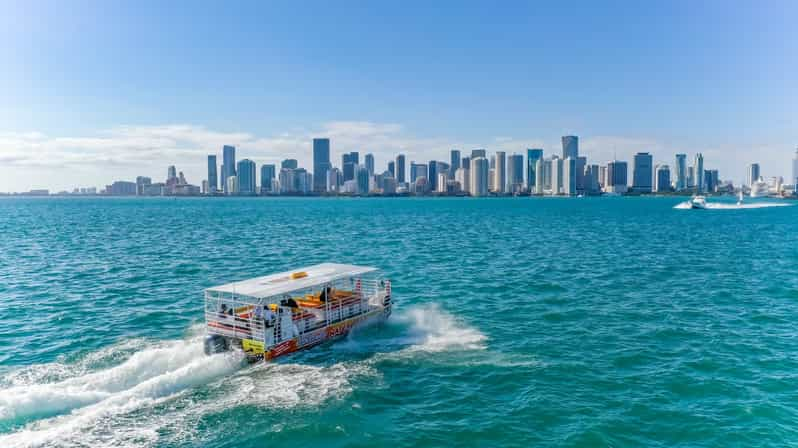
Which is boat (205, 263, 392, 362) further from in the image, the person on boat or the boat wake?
the boat wake

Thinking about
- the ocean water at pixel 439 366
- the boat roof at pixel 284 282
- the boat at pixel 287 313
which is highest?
the boat roof at pixel 284 282

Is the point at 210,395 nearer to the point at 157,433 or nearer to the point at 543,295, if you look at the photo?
the point at 157,433

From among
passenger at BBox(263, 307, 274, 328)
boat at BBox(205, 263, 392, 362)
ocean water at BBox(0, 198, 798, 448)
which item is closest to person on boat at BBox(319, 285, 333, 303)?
boat at BBox(205, 263, 392, 362)

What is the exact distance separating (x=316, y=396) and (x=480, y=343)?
10.5 metres

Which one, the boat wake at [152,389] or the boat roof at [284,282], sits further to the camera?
the boat roof at [284,282]

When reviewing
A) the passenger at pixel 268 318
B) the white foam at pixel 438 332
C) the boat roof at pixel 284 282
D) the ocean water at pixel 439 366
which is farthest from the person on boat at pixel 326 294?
the white foam at pixel 438 332

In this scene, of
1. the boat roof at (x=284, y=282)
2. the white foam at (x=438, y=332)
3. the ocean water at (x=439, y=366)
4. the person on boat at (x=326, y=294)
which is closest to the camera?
the ocean water at (x=439, y=366)

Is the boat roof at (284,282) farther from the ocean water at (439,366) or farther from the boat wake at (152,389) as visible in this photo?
the ocean water at (439,366)

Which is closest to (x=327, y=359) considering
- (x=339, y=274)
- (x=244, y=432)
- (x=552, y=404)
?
(x=339, y=274)

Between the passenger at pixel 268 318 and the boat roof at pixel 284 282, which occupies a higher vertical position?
the boat roof at pixel 284 282

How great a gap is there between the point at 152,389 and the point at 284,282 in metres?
8.47

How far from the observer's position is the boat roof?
25.1 meters

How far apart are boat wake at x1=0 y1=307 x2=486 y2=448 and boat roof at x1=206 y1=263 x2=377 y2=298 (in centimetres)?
302

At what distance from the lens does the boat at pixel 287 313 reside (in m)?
24.4
